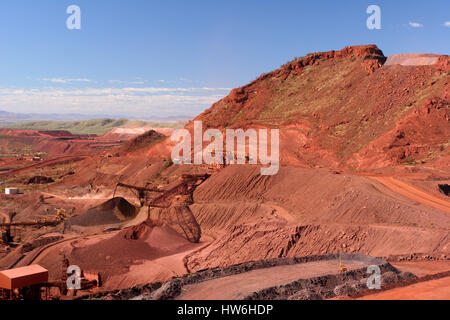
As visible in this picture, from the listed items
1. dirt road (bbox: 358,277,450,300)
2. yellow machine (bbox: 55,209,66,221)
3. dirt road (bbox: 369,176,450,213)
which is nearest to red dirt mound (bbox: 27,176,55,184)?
yellow machine (bbox: 55,209,66,221)

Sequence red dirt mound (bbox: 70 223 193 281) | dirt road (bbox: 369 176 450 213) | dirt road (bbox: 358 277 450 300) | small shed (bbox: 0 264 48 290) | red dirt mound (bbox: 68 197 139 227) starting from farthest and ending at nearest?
red dirt mound (bbox: 68 197 139 227), dirt road (bbox: 369 176 450 213), red dirt mound (bbox: 70 223 193 281), small shed (bbox: 0 264 48 290), dirt road (bbox: 358 277 450 300)

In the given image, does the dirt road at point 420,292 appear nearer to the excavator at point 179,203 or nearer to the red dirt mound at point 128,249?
the red dirt mound at point 128,249

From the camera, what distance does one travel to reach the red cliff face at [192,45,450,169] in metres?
37.6

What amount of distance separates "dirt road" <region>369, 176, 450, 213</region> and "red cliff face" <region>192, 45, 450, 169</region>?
677 cm

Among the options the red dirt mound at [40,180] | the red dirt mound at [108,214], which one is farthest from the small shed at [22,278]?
the red dirt mound at [40,180]

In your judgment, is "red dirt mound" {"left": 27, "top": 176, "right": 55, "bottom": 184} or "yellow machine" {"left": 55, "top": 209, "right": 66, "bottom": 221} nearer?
"yellow machine" {"left": 55, "top": 209, "right": 66, "bottom": 221}

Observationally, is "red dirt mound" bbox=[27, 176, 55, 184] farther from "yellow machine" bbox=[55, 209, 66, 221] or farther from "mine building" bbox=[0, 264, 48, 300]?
"mine building" bbox=[0, 264, 48, 300]

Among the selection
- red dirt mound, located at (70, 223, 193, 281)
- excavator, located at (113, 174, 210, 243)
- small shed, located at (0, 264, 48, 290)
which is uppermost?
small shed, located at (0, 264, 48, 290)

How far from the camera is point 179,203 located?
101 ft

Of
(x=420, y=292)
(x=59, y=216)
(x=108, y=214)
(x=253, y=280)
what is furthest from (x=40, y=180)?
(x=420, y=292)

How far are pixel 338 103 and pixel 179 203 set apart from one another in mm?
24323

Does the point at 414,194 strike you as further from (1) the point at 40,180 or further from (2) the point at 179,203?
(1) the point at 40,180
